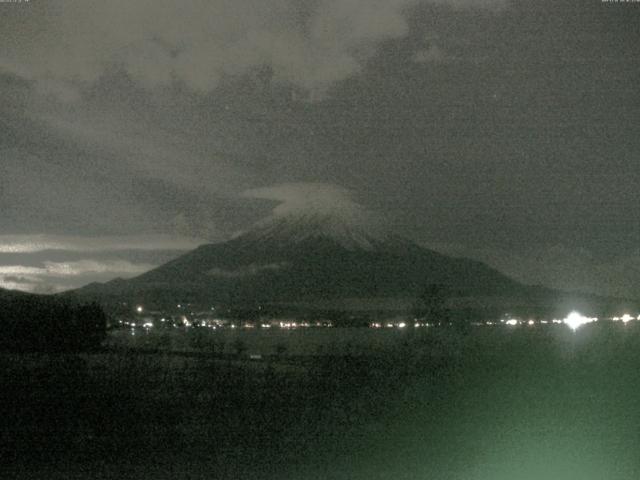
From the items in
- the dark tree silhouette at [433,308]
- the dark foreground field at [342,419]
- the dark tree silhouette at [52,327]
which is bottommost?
the dark foreground field at [342,419]

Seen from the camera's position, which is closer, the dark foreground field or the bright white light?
the dark foreground field

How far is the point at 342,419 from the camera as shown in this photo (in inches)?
614

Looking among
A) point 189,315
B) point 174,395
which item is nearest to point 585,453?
point 174,395

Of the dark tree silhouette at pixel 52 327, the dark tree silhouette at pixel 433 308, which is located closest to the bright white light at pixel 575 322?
the dark tree silhouette at pixel 433 308

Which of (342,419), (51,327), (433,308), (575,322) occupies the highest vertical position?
(433,308)

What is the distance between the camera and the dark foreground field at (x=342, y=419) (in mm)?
12203

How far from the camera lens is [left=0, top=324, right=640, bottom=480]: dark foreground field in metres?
12.2

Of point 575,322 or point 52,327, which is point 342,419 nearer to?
point 52,327

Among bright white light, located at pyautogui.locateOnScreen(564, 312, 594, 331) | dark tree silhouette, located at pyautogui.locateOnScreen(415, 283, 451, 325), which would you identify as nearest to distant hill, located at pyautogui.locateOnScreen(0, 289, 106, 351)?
bright white light, located at pyautogui.locateOnScreen(564, 312, 594, 331)

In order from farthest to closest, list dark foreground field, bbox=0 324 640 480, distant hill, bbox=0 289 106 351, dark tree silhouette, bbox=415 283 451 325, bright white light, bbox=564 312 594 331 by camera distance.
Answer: dark tree silhouette, bbox=415 283 451 325
bright white light, bbox=564 312 594 331
distant hill, bbox=0 289 106 351
dark foreground field, bbox=0 324 640 480

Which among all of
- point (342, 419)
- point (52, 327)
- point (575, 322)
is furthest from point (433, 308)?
point (342, 419)

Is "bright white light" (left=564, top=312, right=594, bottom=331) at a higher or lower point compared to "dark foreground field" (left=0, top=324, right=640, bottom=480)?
higher

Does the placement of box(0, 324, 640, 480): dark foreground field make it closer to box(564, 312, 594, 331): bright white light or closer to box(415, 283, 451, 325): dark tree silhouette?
box(564, 312, 594, 331): bright white light

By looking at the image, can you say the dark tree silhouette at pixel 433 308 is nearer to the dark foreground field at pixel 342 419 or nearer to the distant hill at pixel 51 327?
the distant hill at pixel 51 327
